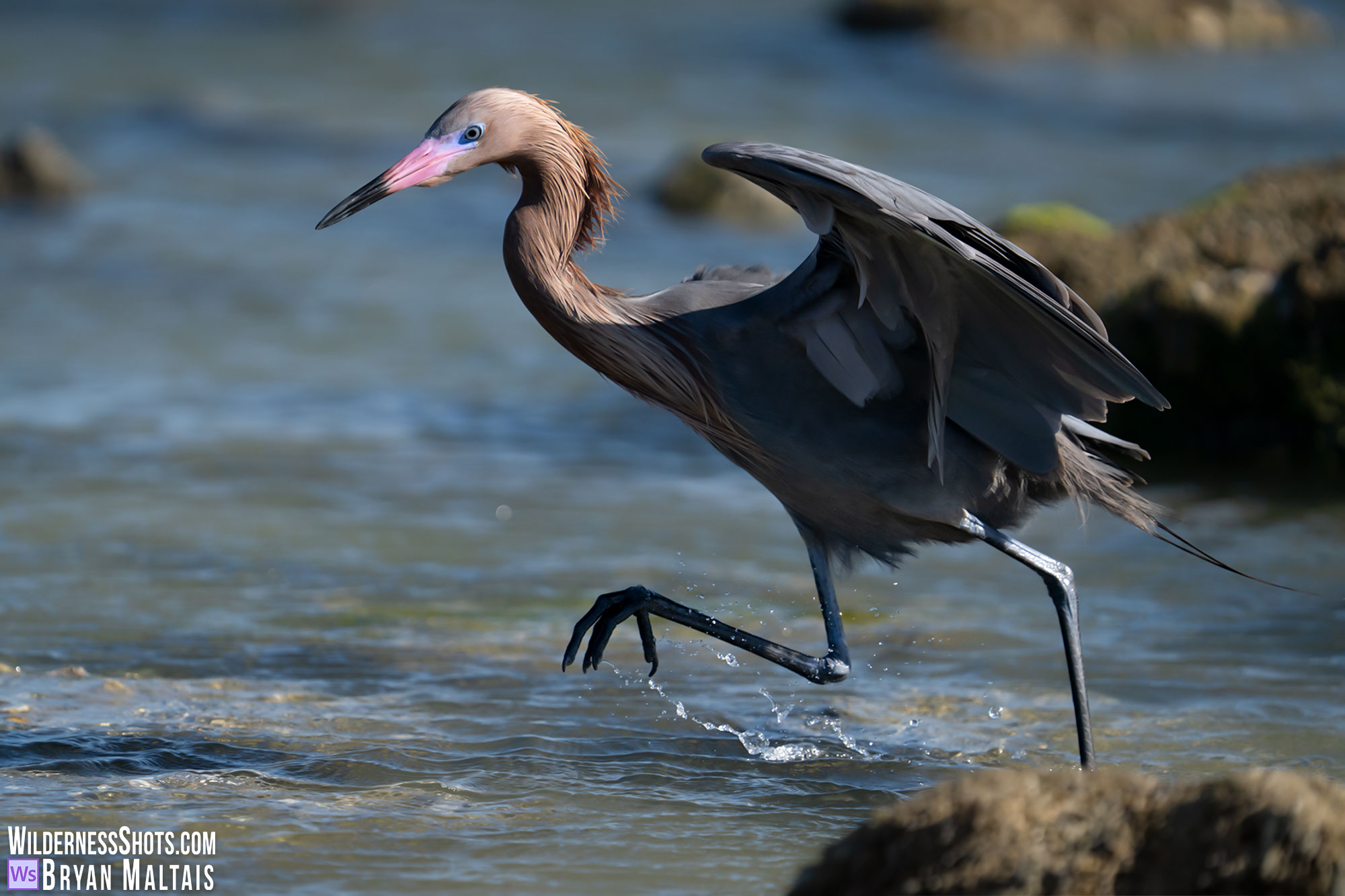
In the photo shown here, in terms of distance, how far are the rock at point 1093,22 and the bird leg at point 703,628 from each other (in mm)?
22086

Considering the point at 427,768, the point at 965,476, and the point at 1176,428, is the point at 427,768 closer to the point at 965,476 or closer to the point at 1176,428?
the point at 965,476

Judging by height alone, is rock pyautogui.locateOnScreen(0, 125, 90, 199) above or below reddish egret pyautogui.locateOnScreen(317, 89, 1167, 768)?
above

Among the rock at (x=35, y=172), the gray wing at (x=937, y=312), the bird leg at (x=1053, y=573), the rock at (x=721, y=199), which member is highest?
the rock at (x=35, y=172)

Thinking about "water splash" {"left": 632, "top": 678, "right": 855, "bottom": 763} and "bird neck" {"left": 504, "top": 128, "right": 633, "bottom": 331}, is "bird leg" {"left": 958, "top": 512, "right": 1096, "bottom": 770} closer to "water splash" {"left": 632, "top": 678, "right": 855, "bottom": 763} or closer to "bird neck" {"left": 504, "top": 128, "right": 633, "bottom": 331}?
"water splash" {"left": 632, "top": 678, "right": 855, "bottom": 763}

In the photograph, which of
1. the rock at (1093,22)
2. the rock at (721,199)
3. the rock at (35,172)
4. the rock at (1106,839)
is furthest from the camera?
the rock at (1093,22)

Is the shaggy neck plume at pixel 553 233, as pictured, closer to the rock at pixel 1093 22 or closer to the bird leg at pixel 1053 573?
the bird leg at pixel 1053 573

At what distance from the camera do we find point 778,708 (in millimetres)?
5152

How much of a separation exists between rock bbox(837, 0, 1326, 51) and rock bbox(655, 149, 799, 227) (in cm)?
1229

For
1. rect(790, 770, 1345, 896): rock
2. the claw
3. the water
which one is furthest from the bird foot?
rect(790, 770, 1345, 896): rock

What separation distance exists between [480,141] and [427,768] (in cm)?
177

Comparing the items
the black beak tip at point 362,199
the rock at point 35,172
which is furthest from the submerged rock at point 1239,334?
the rock at point 35,172

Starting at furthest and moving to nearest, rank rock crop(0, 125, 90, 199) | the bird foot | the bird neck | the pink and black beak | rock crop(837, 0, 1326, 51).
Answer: rock crop(837, 0, 1326, 51) → rock crop(0, 125, 90, 199) → the bird foot → the bird neck → the pink and black beak

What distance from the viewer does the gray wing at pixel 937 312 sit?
3.95 m

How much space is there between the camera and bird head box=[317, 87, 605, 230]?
441 cm
